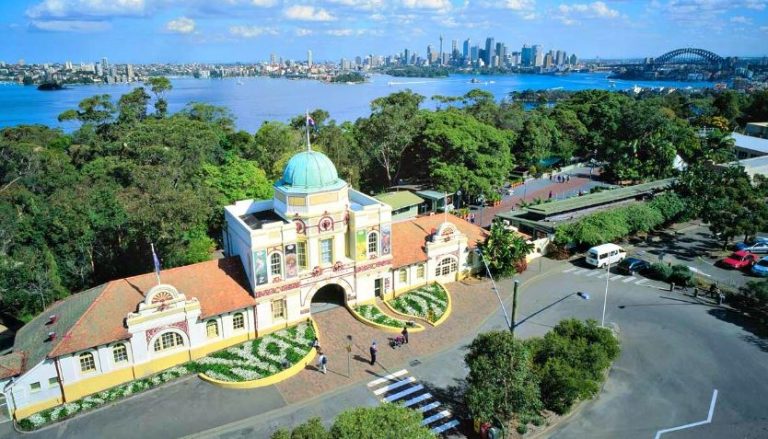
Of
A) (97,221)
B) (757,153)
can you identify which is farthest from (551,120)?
(97,221)

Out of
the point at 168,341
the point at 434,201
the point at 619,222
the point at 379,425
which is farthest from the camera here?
the point at 434,201

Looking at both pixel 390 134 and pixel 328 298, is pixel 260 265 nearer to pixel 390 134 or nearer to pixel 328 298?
pixel 328 298

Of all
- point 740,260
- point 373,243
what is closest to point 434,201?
point 373,243

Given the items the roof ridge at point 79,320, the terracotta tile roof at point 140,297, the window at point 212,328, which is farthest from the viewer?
the window at point 212,328

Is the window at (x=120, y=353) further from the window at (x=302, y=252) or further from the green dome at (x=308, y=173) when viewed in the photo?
the green dome at (x=308, y=173)

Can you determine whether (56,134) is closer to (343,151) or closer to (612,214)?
(343,151)

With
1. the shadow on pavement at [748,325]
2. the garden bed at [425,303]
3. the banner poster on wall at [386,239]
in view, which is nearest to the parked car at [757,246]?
the shadow on pavement at [748,325]
